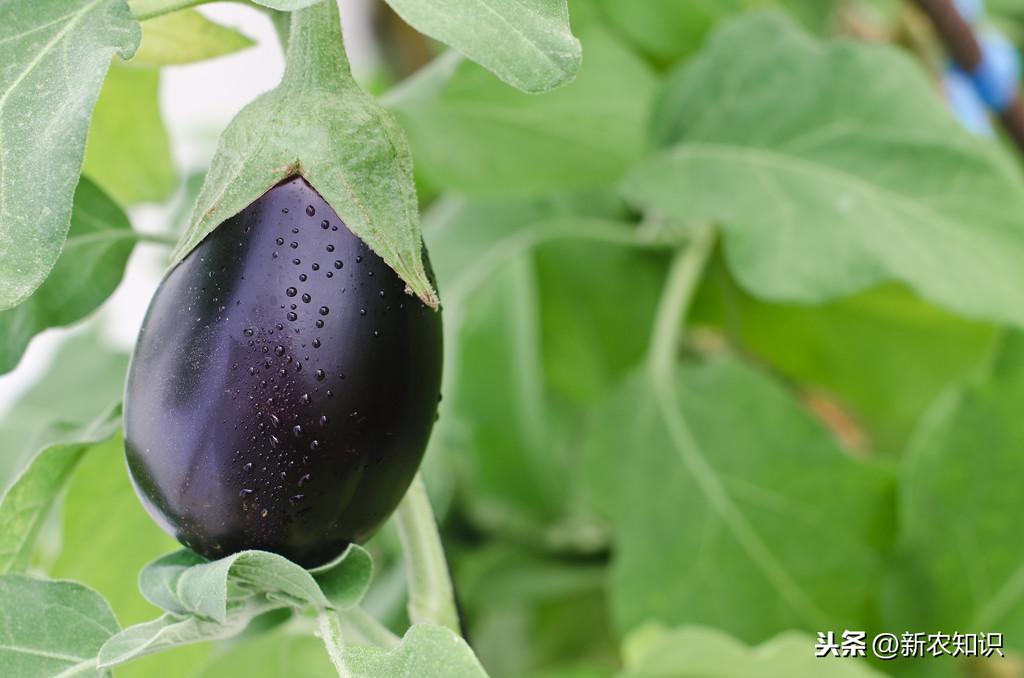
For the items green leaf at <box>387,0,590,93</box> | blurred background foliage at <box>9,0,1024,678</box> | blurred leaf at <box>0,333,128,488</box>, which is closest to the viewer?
green leaf at <box>387,0,590,93</box>

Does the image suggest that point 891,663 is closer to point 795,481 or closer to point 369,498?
point 795,481

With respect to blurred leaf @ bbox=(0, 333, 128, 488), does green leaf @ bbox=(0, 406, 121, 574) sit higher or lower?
higher

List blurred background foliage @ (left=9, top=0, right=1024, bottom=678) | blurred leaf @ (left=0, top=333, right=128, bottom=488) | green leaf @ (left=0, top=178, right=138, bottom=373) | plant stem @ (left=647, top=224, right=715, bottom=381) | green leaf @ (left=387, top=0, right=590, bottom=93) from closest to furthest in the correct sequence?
green leaf @ (left=387, top=0, right=590, bottom=93) → green leaf @ (left=0, top=178, right=138, bottom=373) → blurred background foliage @ (left=9, top=0, right=1024, bottom=678) → plant stem @ (left=647, top=224, right=715, bottom=381) → blurred leaf @ (left=0, top=333, right=128, bottom=488)

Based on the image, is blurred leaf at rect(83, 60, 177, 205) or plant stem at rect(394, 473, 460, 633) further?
blurred leaf at rect(83, 60, 177, 205)

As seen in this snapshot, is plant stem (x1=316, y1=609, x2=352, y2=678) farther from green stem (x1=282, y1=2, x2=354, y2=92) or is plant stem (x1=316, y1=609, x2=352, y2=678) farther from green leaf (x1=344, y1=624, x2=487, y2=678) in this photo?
green stem (x1=282, y1=2, x2=354, y2=92)

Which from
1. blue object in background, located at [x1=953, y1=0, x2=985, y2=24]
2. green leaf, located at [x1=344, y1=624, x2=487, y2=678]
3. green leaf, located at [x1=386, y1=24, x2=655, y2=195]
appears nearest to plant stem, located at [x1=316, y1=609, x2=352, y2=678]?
green leaf, located at [x1=344, y1=624, x2=487, y2=678]

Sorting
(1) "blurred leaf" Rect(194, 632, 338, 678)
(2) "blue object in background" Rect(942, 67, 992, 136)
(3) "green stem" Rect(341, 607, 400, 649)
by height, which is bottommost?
(1) "blurred leaf" Rect(194, 632, 338, 678)
